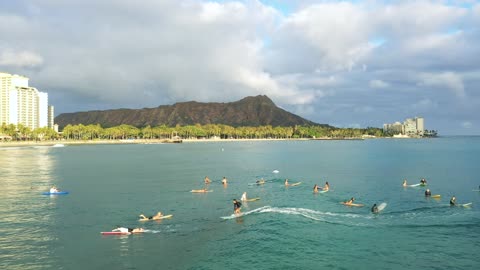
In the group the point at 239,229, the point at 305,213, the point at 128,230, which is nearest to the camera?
the point at 128,230

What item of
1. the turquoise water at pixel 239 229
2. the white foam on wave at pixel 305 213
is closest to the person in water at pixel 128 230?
the turquoise water at pixel 239 229

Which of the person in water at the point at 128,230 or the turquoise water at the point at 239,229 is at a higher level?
the person in water at the point at 128,230

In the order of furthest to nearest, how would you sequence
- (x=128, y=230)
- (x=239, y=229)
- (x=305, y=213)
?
(x=305, y=213) < (x=239, y=229) < (x=128, y=230)

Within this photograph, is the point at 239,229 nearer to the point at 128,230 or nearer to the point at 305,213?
the point at 305,213

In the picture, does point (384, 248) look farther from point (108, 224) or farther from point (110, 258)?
point (108, 224)

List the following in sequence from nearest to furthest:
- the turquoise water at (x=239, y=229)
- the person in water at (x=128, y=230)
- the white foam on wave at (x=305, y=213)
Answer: the turquoise water at (x=239, y=229), the person in water at (x=128, y=230), the white foam on wave at (x=305, y=213)

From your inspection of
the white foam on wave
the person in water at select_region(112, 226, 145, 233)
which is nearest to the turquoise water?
the white foam on wave

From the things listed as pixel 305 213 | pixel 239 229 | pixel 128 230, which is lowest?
pixel 239 229

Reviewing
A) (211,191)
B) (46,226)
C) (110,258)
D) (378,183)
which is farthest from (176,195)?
(378,183)

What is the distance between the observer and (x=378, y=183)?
244ft

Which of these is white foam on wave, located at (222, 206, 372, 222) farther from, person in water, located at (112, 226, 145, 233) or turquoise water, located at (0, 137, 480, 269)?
person in water, located at (112, 226, 145, 233)

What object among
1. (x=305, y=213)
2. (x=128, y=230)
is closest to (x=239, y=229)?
(x=305, y=213)

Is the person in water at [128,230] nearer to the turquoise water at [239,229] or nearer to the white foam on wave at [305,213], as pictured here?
the turquoise water at [239,229]

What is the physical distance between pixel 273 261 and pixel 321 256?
4045 mm
